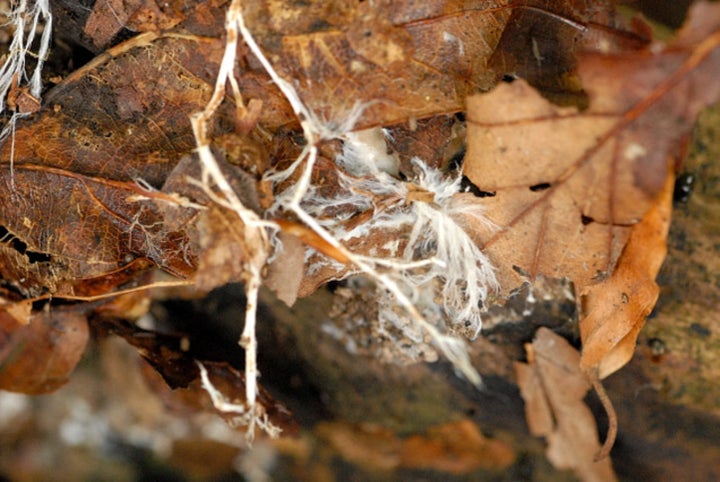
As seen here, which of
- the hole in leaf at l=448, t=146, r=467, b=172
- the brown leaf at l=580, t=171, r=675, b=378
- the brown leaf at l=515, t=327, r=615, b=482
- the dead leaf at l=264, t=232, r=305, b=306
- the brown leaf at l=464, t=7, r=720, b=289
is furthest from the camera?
the brown leaf at l=515, t=327, r=615, b=482

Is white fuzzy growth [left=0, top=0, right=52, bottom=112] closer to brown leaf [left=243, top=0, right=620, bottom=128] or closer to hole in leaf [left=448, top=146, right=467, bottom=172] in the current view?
brown leaf [left=243, top=0, right=620, bottom=128]

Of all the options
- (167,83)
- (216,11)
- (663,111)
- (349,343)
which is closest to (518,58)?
(663,111)

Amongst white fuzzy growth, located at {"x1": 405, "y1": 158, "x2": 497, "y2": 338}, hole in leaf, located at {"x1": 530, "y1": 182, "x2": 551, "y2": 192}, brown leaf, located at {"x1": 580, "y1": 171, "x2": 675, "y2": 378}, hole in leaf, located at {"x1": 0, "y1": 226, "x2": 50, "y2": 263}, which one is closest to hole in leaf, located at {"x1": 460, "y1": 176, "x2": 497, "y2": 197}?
white fuzzy growth, located at {"x1": 405, "y1": 158, "x2": 497, "y2": 338}

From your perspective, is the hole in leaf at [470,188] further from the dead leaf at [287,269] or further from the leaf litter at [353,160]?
the dead leaf at [287,269]

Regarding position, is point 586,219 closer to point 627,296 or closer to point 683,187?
point 627,296

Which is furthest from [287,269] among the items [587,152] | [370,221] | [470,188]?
[587,152]

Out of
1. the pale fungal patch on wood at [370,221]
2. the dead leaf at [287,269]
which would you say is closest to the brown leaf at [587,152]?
the pale fungal patch on wood at [370,221]
